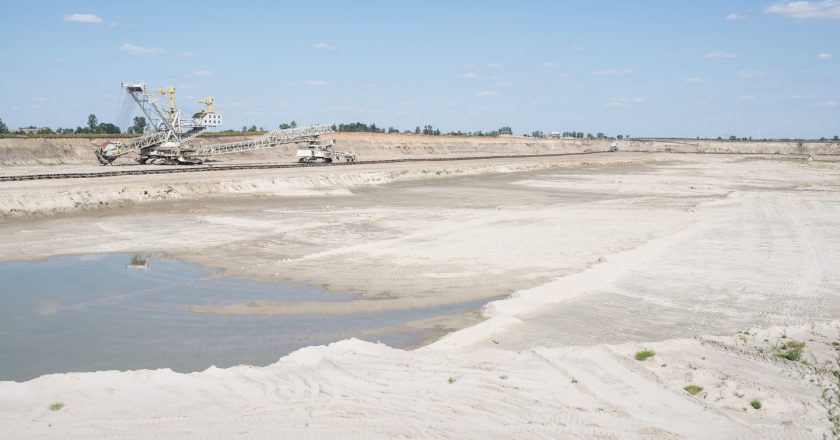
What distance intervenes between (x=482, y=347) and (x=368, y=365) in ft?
6.34

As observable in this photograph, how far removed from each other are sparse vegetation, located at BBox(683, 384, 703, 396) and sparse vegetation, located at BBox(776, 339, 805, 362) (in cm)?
204

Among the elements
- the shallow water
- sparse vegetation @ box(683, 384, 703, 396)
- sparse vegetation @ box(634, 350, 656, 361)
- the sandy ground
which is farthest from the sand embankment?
sparse vegetation @ box(683, 384, 703, 396)

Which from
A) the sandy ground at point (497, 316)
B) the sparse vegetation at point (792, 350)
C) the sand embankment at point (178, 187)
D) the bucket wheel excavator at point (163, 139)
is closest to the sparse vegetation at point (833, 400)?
the sandy ground at point (497, 316)

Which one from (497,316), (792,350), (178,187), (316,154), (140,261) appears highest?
(316,154)

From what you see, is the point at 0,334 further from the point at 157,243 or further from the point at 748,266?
the point at 748,266

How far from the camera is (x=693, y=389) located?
8039mm

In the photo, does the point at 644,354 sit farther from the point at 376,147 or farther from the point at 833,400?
the point at 376,147

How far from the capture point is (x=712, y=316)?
12047mm

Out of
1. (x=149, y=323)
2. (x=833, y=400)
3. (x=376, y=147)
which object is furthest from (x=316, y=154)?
(x=833, y=400)

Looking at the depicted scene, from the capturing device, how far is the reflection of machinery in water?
1798cm

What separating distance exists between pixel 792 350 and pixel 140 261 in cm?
1589

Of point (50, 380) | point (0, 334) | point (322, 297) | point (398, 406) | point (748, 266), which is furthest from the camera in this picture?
point (748, 266)

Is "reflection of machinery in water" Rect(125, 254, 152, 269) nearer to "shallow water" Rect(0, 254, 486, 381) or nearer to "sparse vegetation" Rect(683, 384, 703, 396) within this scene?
"shallow water" Rect(0, 254, 486, 381)

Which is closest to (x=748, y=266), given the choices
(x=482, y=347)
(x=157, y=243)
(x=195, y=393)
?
(x=482, y=347)
